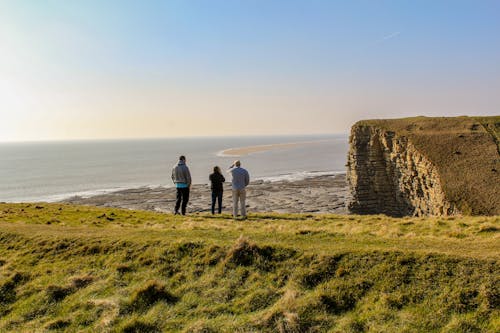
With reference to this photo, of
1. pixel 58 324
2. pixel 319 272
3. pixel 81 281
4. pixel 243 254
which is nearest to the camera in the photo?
pixel 58 324

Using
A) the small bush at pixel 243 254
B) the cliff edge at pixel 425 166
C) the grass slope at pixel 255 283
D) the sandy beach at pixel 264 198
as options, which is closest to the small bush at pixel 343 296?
the grass slope at pixel 255 283

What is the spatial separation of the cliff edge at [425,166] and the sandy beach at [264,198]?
17.4 ft

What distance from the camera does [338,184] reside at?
67875 millimetres

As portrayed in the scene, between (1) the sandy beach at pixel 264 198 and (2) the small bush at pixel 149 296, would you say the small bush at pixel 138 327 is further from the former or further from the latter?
(1) the sandy beach at pixel 264 198

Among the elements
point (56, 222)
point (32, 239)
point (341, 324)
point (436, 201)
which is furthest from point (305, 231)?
point (436, 201)

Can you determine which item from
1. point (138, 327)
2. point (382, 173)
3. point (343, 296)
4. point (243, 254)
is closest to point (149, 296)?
point (138, 327)

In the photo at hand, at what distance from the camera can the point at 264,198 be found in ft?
181

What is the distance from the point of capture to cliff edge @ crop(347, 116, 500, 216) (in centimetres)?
3017

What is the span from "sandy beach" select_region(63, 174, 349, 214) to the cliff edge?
17.4 feet

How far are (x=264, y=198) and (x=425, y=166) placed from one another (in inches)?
949

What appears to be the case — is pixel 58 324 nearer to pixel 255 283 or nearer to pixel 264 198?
pixel 255 283

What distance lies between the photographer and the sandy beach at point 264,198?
48.6 meters

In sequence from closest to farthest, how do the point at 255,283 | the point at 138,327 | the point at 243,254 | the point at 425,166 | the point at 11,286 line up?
the point at 138,327, the point at 255,283, the point at 243,254, the point at 11,286, the point at 425,166

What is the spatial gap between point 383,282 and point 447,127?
36.2 metres
